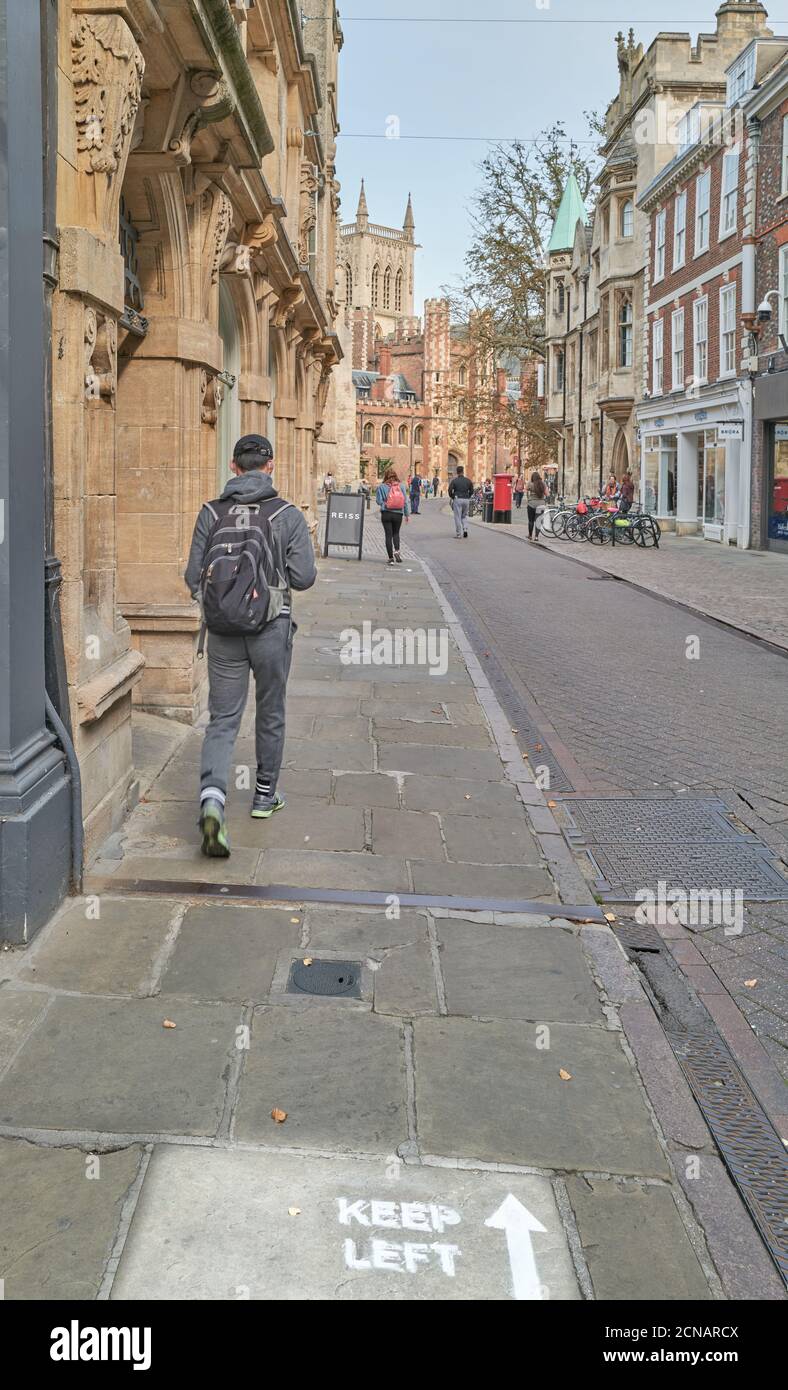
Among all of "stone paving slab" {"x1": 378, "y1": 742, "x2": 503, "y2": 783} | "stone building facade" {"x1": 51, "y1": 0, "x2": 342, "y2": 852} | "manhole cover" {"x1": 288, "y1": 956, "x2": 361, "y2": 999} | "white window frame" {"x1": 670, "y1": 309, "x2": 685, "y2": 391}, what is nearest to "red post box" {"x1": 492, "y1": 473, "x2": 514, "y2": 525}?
"white window frame" {"x1": 670, "y1": 309, "x2": 685, "y2": 391}

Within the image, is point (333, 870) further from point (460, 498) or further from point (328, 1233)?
point (460, 498)

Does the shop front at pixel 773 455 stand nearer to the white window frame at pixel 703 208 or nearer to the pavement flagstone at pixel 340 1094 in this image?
the white window frame at pixel 703 208

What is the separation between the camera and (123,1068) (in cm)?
351

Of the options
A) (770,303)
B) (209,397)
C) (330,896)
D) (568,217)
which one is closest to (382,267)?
(568,217)

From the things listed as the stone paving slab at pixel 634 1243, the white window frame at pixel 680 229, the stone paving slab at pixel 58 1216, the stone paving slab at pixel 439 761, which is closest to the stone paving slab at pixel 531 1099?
the stone paving slab at pixel 634 1243

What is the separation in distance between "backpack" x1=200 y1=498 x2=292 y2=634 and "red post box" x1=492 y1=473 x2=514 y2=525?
1375 inches

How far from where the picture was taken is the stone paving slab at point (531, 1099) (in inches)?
124

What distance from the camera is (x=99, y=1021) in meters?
3.79

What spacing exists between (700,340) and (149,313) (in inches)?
1000

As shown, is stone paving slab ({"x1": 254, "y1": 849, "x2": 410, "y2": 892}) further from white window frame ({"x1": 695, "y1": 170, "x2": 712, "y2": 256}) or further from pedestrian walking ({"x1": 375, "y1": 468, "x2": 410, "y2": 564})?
white window frame ({"x1": 695, "y1": 170, "x2": 712, "y2": 256})

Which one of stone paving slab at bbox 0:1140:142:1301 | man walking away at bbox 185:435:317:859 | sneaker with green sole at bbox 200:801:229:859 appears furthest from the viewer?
man walking away at bbox 185:435:317:859

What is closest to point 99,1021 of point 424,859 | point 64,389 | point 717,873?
point 424,859

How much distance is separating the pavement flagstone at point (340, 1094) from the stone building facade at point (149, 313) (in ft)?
3.68

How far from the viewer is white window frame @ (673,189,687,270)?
105 feet
